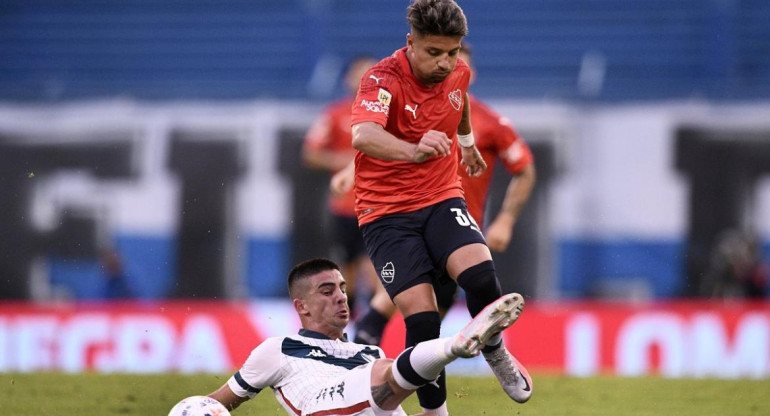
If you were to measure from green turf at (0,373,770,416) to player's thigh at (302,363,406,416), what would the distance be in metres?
1.73

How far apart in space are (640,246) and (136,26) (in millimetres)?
7956

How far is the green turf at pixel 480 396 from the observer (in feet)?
26.0

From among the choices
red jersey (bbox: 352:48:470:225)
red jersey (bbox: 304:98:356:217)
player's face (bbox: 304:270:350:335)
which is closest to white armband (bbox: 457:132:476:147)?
red jersey (bbox: 352:48:470:225)

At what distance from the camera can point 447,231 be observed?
6195 millimetres

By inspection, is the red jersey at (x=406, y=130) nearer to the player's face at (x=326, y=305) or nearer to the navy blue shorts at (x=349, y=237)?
the player's face at (x=326, y=305)

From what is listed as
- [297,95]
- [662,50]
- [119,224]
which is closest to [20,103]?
[119,224]

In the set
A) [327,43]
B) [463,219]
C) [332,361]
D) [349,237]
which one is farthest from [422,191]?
[327,43]

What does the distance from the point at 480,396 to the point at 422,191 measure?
2.83 meters

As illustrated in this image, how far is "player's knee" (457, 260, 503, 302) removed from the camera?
19.8 feet

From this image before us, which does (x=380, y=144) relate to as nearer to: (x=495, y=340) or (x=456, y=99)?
A: (x=456, y=99)

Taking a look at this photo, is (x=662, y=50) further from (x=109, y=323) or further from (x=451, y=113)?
(x=451, y=113)

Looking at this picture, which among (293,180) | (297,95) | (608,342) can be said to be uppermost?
(297,95)

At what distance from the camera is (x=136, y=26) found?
1806cm

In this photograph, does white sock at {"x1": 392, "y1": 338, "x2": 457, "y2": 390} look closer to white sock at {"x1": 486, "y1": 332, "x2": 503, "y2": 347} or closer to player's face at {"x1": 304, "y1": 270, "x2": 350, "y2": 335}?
white sock at {"x1": 486, "y1": 332, "x2": 503, "y2": 347}
